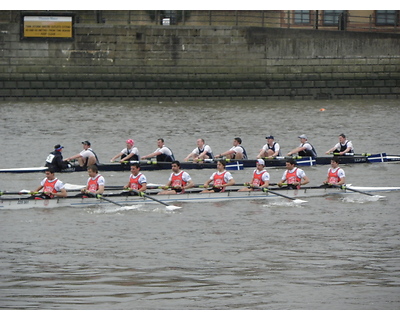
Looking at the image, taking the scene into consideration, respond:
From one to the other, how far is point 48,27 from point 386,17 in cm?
1606

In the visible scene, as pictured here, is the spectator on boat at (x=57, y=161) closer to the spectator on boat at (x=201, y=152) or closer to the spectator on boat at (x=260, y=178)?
the spectator on boat at (x=201, y=152)

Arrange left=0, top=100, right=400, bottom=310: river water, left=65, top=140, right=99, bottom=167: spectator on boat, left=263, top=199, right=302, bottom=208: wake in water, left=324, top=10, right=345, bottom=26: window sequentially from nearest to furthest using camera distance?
left=0, top=100, right=400, bottom=310: river water < left=263, top=199, right=302, bottom=208: wake in water < left=65, top=140, right=99, bottom=167: spectator on boat < left=324, top=10, right=345, bottom=26: window

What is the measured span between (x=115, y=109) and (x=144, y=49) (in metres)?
3.36

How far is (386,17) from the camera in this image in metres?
40.7

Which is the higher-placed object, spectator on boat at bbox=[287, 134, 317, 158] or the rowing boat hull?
spectator on boat at bbox=[287, 134, 317, 158]

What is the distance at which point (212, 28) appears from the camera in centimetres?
3675

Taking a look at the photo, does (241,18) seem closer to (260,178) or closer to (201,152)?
(201,152)

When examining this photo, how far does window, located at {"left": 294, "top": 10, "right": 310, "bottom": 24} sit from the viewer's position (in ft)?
132

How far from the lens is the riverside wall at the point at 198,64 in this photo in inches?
1415

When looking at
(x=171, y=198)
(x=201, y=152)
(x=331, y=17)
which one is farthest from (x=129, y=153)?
(x=331, y=17)

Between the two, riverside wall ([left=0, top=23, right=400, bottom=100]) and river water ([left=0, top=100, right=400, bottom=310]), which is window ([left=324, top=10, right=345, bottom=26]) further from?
river water ([left=0, top=100, right=400, bottom=310])

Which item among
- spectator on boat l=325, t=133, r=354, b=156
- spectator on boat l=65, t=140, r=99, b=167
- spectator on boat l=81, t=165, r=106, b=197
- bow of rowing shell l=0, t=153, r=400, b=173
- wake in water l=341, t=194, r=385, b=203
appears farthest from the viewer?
spectator on boat l=325, t=133, r=354, b=156

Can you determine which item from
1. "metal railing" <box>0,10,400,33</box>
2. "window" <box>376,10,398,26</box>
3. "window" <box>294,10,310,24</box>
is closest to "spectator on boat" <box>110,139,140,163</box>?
"metal railing" <box>0,10,400,33</box>

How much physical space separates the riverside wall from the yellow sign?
1.20 ft
